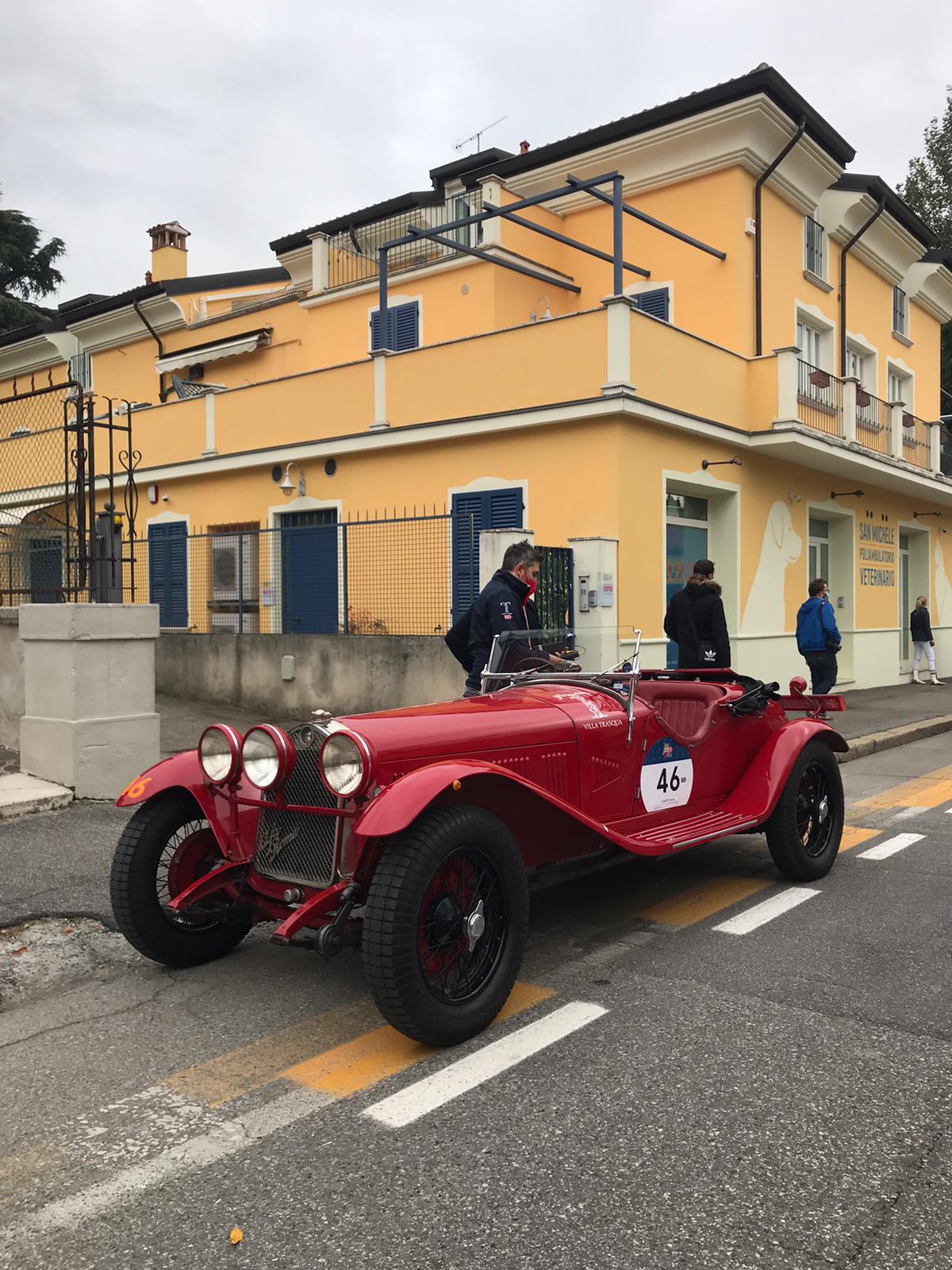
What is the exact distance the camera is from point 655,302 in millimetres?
15469

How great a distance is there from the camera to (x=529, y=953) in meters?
4.37

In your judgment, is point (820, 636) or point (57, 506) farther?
point (820, 636)

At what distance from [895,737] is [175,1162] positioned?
10473 mm

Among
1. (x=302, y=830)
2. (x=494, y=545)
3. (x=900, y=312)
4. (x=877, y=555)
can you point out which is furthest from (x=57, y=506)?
(x=900, y=312)

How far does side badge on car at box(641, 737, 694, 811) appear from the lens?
484 cm

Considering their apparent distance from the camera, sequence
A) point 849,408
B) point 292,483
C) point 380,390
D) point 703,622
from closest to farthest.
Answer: point 703,622, point 380,390, point 292,483, point 849,408

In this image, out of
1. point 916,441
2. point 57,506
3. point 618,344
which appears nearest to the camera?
point 57,506

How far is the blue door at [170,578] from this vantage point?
1596 centimetres

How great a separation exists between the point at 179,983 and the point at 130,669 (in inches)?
150

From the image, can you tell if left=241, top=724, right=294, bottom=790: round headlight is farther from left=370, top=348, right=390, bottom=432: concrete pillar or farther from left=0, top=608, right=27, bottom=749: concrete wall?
left=370, top=348, right=390, bottom=432: concrete pillar

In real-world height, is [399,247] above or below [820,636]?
above

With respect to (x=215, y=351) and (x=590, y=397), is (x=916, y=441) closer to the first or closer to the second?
(x=590, y=397)

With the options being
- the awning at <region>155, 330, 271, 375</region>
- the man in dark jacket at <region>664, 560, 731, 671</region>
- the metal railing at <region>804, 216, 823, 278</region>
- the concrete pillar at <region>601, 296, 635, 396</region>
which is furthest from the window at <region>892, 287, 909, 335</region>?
the man in dark jacket at <region>664, 560, 731, 671</region>

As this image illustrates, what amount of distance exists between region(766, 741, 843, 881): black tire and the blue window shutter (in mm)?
10999
